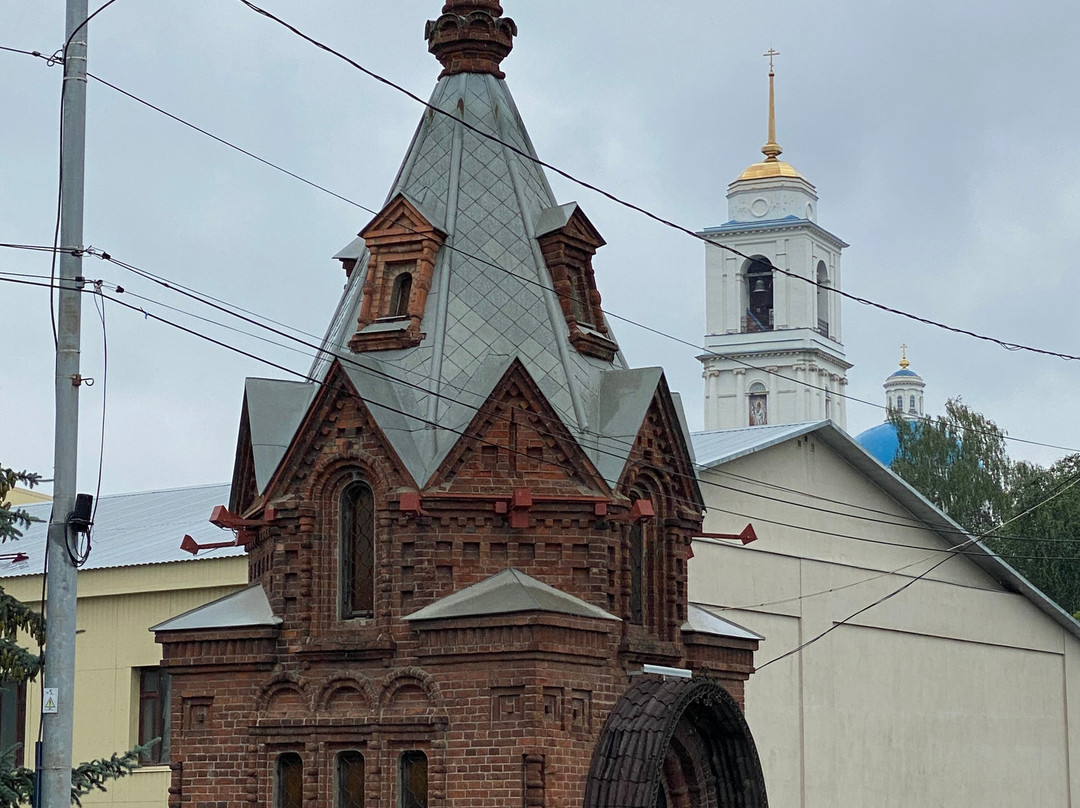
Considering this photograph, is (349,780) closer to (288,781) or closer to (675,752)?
(288,781)

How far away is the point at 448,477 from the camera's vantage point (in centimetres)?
1972

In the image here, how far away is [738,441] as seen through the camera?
3403 centimetres

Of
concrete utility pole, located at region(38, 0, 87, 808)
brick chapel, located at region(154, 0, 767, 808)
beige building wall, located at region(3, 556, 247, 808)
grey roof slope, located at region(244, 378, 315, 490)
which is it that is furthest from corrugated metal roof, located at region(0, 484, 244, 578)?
concrete utility pole, located at region(38, 0, 87, 808)

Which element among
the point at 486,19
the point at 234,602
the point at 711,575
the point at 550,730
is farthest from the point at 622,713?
the point at 711,575

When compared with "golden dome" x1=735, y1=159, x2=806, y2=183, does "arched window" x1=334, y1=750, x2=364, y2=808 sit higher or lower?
lower

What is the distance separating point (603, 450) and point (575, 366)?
103 centimetres

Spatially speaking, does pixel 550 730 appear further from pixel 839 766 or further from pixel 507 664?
pixel 839 766

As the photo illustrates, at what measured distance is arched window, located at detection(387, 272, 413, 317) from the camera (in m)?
21.1

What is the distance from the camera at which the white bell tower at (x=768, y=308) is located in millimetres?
94500

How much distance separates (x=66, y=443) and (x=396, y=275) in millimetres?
6943

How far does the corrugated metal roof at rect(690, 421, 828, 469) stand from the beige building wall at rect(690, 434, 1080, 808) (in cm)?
28

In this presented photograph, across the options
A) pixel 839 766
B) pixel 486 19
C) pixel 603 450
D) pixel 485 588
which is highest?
pixel 486 19

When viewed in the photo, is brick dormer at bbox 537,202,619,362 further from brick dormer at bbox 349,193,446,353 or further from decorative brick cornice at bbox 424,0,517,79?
Result: decorative brick cornice at bbox 424,0,517,79

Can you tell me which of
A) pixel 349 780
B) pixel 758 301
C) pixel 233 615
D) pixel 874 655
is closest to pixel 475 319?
pixel 233 615
